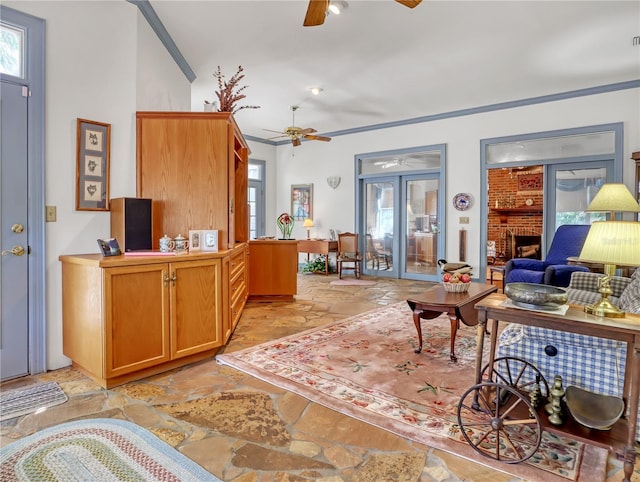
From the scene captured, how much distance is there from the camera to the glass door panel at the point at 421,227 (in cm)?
683

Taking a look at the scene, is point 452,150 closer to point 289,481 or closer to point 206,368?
point 206,368

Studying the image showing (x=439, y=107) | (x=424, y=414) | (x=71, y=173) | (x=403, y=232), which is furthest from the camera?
(x=403, y=232)

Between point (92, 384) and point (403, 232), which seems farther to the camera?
point (403, 232)

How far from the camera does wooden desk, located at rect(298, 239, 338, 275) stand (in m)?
→ 7.51

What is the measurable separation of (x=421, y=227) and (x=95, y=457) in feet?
20.3

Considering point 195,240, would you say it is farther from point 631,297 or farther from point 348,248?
point 348,248

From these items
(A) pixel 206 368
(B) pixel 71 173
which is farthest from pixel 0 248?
(A) pixel 206 368

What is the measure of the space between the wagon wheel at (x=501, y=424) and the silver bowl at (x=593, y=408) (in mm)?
A: 192

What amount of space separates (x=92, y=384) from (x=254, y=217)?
6160 millimetres

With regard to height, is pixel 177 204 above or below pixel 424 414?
above

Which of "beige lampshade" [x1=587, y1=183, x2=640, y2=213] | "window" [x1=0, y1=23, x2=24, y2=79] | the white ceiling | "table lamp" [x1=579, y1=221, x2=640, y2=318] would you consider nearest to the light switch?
"window" [x1=0, y1=23, x2=24, y2=79]

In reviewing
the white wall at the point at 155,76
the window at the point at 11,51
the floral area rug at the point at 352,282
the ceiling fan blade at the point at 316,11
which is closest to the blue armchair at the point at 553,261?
the floral area rug at the point at 352,282

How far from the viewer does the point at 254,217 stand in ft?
27.8

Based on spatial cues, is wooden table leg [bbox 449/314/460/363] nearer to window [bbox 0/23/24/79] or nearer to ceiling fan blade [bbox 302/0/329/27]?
ceiling fan blade [bbox 302/0/329/27]
